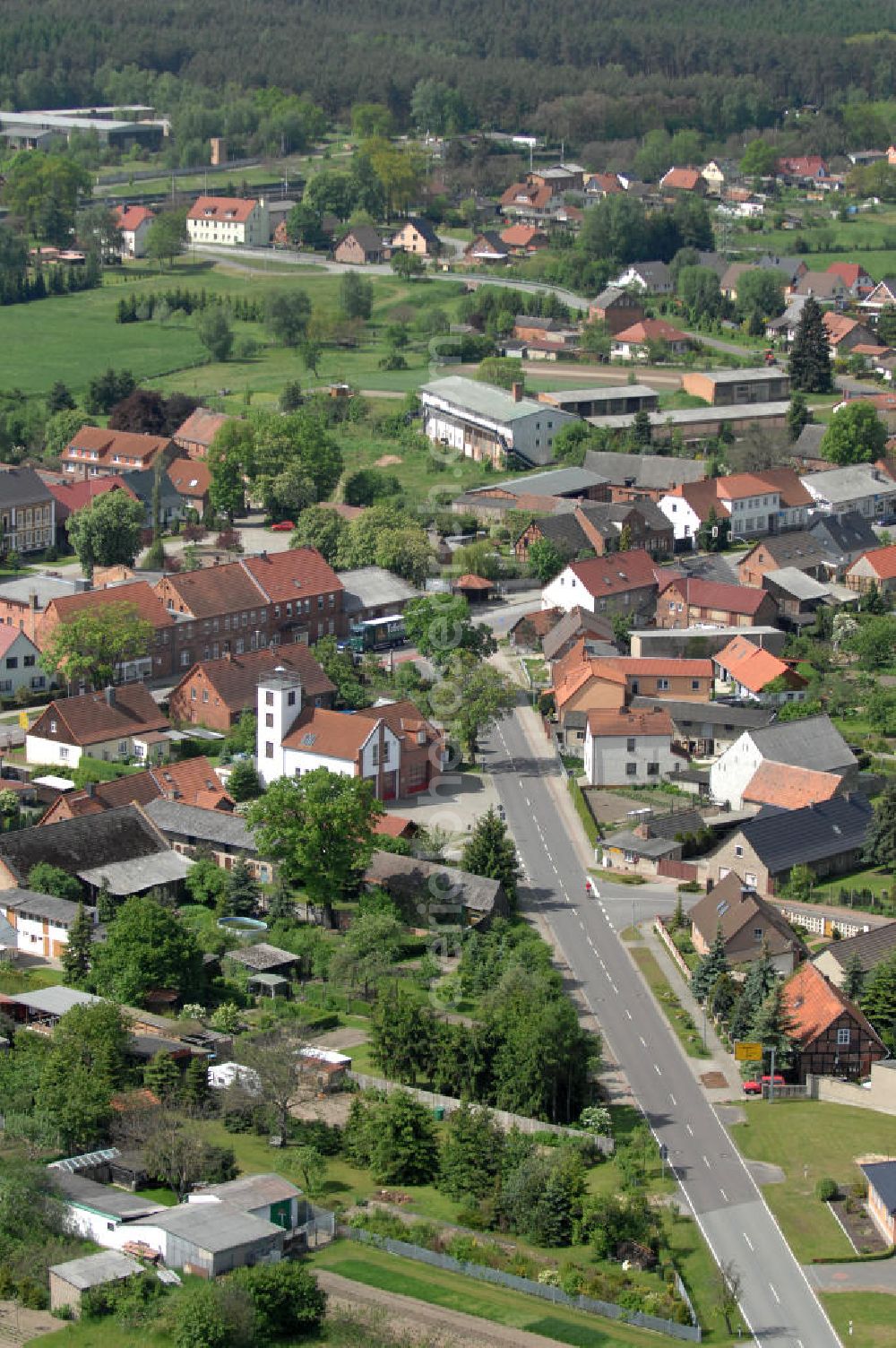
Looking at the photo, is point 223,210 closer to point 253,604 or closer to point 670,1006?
point 253,604

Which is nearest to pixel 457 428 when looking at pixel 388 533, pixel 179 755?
pixel 388 533

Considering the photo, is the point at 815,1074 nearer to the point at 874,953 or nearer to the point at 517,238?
the point at 874,953

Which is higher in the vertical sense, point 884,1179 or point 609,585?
point 609,585

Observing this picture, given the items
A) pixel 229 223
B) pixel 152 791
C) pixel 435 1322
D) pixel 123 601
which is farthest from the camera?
pixel 229 223

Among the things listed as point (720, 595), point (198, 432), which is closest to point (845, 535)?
point (720, 595)

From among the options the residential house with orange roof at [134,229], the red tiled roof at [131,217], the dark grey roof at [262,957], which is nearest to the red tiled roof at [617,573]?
the dark grey roof at [262,957]
